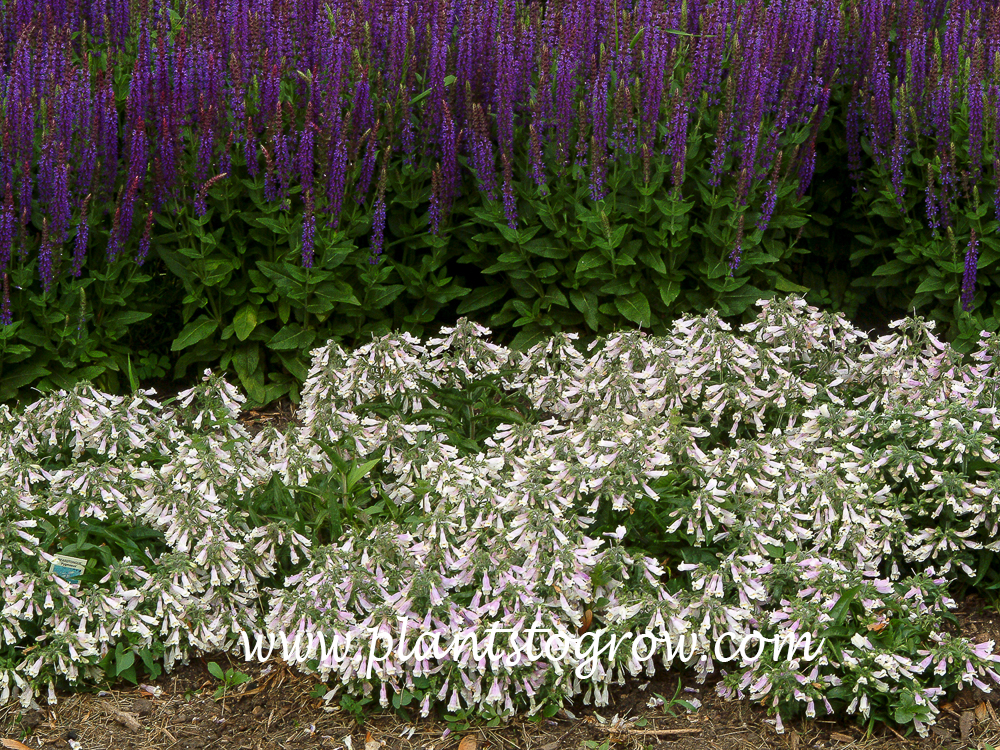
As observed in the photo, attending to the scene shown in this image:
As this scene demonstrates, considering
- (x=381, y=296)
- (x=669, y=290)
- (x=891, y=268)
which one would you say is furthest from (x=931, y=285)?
(x=381, y=296)

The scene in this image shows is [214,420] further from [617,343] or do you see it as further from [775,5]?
[775,5]

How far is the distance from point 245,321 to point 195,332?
254 mm

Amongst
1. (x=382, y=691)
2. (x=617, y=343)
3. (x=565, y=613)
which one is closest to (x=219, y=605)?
(x=382, y=691)

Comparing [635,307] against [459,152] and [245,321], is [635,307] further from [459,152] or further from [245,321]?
[245,321]

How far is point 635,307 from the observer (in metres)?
5.73

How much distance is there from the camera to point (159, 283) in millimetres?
5965

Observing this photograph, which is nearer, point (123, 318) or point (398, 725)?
point (398, 725)

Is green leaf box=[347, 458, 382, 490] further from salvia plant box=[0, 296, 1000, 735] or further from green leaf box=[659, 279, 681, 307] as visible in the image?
green leaf box=[659, 279, 681, 307]

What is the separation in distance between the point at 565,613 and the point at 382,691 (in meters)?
0.61

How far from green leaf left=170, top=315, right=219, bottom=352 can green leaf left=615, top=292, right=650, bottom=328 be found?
2018 mm

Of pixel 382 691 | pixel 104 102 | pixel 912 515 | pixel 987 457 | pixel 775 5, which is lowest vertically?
pixel 382 691

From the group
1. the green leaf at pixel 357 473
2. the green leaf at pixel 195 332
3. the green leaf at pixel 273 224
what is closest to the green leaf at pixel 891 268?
the green leaf at pixel 273 224

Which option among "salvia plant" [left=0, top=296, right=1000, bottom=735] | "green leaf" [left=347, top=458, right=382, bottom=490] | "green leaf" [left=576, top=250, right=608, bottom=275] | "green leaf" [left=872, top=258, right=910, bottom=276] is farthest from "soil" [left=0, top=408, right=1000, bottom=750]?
"green leaf" [left=872, top=258, right=910, bottom=276]

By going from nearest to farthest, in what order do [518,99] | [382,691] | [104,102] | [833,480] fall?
[382,691]
[833,480]
[104,102]
[518,99]
